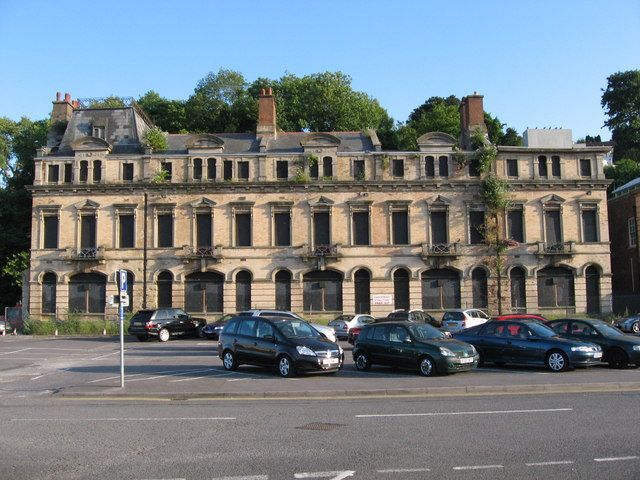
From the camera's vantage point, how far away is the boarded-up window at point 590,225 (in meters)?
43.4

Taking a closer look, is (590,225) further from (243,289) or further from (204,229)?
(204,229)

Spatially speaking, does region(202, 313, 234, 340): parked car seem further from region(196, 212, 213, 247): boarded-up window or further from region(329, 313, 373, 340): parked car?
region(196, 212, 213, 247): boarded-up window

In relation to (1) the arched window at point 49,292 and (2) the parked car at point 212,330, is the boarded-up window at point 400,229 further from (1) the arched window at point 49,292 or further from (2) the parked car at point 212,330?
(1) the arched window at point 49,292

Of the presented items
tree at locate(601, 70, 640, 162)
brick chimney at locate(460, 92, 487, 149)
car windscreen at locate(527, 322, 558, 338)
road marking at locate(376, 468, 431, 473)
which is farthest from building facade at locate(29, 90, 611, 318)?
tree at locate(601, 70, 640, 162)

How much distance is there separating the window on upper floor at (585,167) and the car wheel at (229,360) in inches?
1294

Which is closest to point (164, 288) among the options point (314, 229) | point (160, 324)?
point (160, 324)

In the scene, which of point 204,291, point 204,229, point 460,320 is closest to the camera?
point 460,320

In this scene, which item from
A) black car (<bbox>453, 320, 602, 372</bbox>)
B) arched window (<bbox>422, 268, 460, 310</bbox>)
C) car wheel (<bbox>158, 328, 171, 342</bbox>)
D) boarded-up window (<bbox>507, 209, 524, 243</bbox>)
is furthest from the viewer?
boarded-up window (<bbox>507, 209, 524, 243</bbox>)

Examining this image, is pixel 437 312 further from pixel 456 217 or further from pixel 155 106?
pixel 155 106

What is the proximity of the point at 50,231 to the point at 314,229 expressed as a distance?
1820 centimetres

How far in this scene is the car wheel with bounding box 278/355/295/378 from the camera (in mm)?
17391

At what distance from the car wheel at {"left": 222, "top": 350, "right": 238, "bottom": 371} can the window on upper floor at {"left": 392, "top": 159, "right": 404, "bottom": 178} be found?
26.4 m

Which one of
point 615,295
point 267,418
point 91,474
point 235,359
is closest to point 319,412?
point 267,418

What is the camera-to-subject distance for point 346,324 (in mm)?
32375
